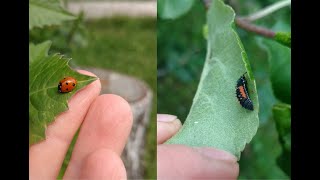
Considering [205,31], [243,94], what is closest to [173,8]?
[205,31]

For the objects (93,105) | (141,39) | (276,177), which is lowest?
(141,39)

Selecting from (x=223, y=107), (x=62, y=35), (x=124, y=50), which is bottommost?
(x=124, y=50)

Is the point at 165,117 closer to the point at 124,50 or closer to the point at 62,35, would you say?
the point at 62,35

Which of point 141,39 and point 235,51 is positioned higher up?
point 235,51

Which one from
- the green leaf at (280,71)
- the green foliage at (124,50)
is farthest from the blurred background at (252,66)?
the green foliage at (124,50)
